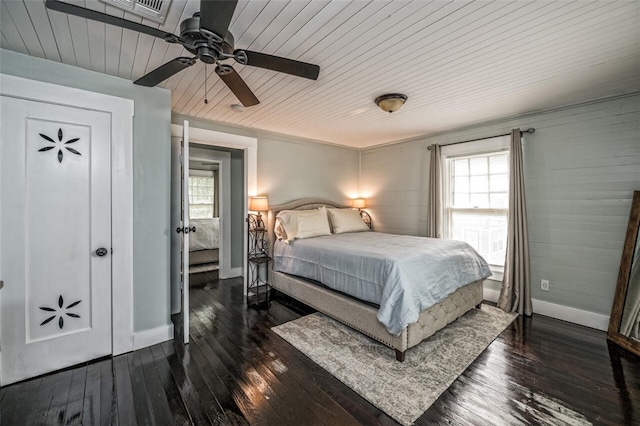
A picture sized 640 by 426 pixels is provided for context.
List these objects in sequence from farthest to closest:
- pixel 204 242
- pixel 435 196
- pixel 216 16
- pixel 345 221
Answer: pixel 204 242
pixel 345 221
pixel 435 196
pixel 216 16

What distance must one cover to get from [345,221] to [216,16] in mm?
3645

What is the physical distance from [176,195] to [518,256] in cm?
441

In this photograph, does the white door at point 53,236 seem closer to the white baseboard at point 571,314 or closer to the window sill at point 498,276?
the window sill at point 498,276

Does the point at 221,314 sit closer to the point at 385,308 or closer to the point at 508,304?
the point at 385,308

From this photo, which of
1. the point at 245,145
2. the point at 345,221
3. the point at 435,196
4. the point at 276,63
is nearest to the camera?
the point at 276,63

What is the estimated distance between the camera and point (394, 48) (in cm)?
206

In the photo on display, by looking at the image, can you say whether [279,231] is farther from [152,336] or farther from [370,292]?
[152,336]

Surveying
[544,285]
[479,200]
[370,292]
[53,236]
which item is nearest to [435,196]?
[479,200]

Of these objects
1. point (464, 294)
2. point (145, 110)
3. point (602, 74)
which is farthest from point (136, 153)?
point (602, 74)

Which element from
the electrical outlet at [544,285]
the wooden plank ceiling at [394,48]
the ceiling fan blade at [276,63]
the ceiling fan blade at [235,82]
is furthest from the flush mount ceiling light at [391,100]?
the electrical outlet at [544,285]

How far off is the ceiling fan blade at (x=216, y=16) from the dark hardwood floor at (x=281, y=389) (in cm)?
229

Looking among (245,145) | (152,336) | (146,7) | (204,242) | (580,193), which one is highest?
(146,7)

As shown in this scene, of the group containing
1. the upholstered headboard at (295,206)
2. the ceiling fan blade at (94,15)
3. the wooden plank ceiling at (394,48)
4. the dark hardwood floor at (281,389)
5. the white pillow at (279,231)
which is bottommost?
the dark hardwood floor at (281,389)

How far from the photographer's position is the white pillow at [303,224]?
3.93 metres
